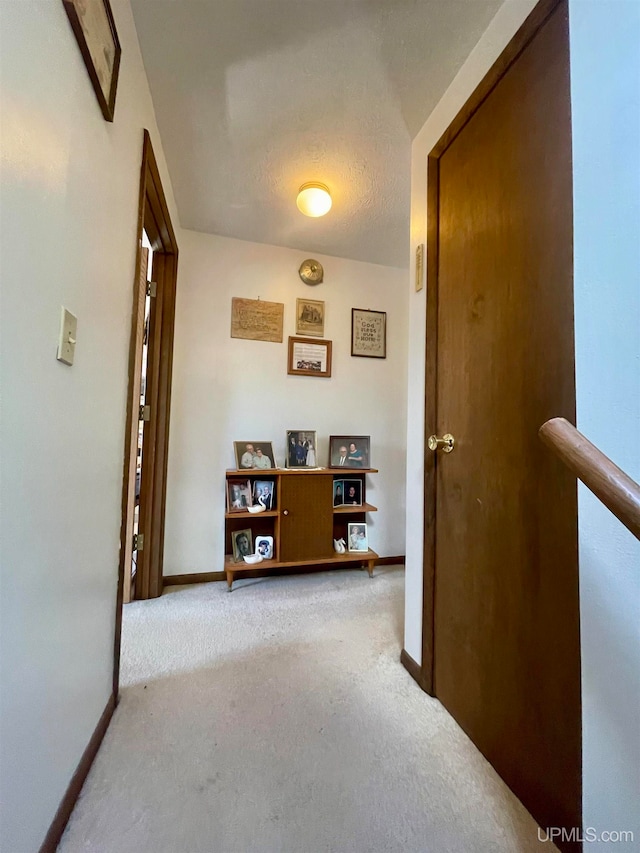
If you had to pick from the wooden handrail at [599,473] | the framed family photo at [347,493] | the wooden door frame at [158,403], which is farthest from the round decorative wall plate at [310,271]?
the wooden handrail at [599,473]

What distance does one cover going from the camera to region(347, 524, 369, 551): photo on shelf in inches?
96.1

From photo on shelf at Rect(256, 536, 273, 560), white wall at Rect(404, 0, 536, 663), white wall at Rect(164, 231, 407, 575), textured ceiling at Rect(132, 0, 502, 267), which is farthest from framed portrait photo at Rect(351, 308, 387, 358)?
photo on shelf at Rect(256, 536, 273, 560)

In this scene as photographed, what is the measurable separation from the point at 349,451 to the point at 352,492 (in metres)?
0.29

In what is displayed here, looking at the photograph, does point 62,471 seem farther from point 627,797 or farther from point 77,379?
point 627,797

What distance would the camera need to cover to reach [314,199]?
6.15 feet

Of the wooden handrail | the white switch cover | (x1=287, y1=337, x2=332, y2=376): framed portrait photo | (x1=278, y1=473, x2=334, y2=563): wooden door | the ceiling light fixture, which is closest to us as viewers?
the wooden handrail

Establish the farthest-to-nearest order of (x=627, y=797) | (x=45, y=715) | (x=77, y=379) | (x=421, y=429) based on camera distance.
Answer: (x=421, y=429), (x=77, y=379), (x=45, y=715), (x=627, y=797)

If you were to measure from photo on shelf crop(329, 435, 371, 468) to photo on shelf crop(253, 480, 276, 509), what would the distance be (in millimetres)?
437

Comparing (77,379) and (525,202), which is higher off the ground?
(525,202)

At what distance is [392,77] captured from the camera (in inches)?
52.0

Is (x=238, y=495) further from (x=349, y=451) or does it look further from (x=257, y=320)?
(x=257, y=320)

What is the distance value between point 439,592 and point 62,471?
1.22m

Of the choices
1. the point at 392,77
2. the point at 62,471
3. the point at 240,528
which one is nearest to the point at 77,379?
the point at 62,471

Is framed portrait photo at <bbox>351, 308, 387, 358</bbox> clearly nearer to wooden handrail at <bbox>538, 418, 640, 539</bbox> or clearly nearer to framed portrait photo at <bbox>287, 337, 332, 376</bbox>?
framed portrait photo at <bbox>287, 337, 332, 376</bbox>
